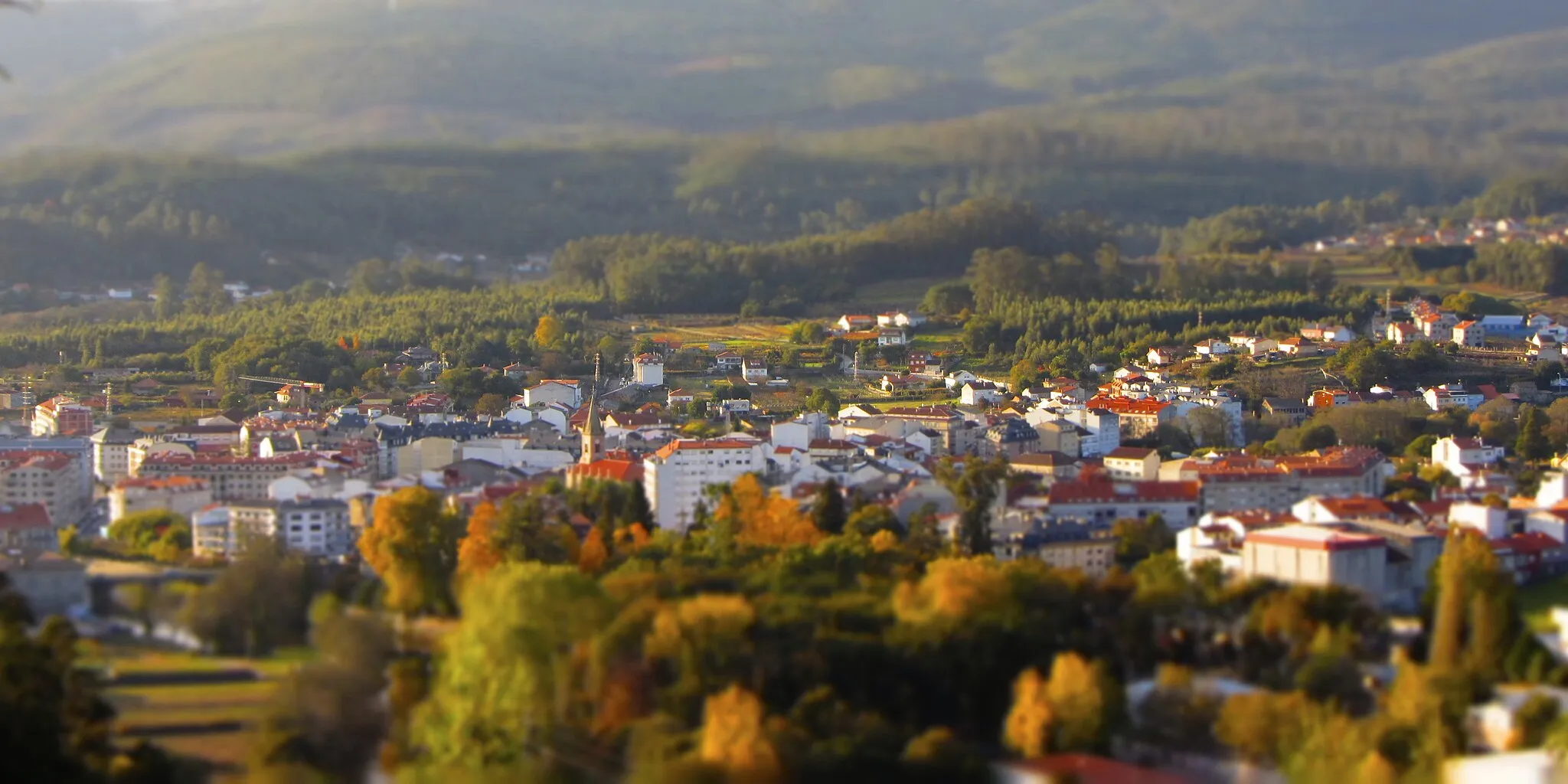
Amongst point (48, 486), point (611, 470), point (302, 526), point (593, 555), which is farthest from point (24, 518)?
point (593, 555)

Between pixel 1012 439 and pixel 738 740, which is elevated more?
pixel 1012 439

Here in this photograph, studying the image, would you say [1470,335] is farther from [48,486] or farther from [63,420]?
[48,486]

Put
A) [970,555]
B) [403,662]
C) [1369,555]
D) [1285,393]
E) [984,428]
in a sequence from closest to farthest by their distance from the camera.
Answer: [403,662], [1369,555], [970,555], [984,428], [1285,393]

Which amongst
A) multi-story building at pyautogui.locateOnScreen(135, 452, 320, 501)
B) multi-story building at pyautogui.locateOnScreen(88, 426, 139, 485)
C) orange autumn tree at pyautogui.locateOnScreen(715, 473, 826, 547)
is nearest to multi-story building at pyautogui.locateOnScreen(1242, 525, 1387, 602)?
orange autumn tree at pyautogui.locateOnScreen(715, 473, 826, 547)

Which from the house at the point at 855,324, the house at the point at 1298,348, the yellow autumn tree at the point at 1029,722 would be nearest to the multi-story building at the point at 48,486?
the yellow autumn tree at the point at 1029,722

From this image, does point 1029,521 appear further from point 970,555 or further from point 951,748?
point 951,748

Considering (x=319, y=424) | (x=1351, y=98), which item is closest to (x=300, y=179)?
(x=1351, y=98)

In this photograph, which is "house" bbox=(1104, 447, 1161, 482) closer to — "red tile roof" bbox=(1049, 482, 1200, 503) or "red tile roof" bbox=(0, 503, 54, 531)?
"red tile roof" bbox=(1049, 482, 1200, 503)
